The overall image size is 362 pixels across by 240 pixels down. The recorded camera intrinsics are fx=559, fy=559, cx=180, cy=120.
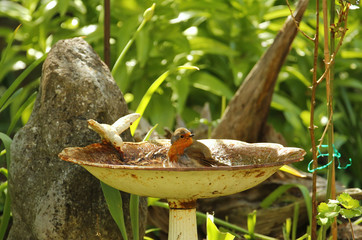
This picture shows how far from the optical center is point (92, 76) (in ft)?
7.02

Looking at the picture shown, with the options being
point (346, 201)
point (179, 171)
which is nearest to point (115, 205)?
point (179, 171)

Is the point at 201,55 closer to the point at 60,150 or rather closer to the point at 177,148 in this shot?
the point at 60,150

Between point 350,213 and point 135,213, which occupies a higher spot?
point 350,213

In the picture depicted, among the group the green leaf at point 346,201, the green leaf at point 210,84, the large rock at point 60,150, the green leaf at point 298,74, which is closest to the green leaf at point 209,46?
the green leaf at point 210,84

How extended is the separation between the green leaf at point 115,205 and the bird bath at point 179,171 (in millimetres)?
115

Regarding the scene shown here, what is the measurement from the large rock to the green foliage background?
1.41m

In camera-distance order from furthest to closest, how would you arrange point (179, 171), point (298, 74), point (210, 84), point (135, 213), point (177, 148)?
point (298, 74) < point (210, 84) < point (135, 213) < point (177, 148) < point (179, 171)

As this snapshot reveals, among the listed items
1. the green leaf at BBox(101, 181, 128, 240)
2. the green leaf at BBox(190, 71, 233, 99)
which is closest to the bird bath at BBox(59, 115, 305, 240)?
the green leaf at BBox(101, 181, 128, 240)

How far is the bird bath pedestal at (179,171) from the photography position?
5.42ft

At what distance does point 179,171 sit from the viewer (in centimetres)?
161

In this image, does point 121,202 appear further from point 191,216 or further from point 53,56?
point 53,56

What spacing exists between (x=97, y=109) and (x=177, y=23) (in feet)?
6.34

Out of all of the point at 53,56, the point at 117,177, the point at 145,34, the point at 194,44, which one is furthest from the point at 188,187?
the point at 194,44

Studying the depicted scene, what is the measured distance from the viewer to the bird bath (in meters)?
1.65
